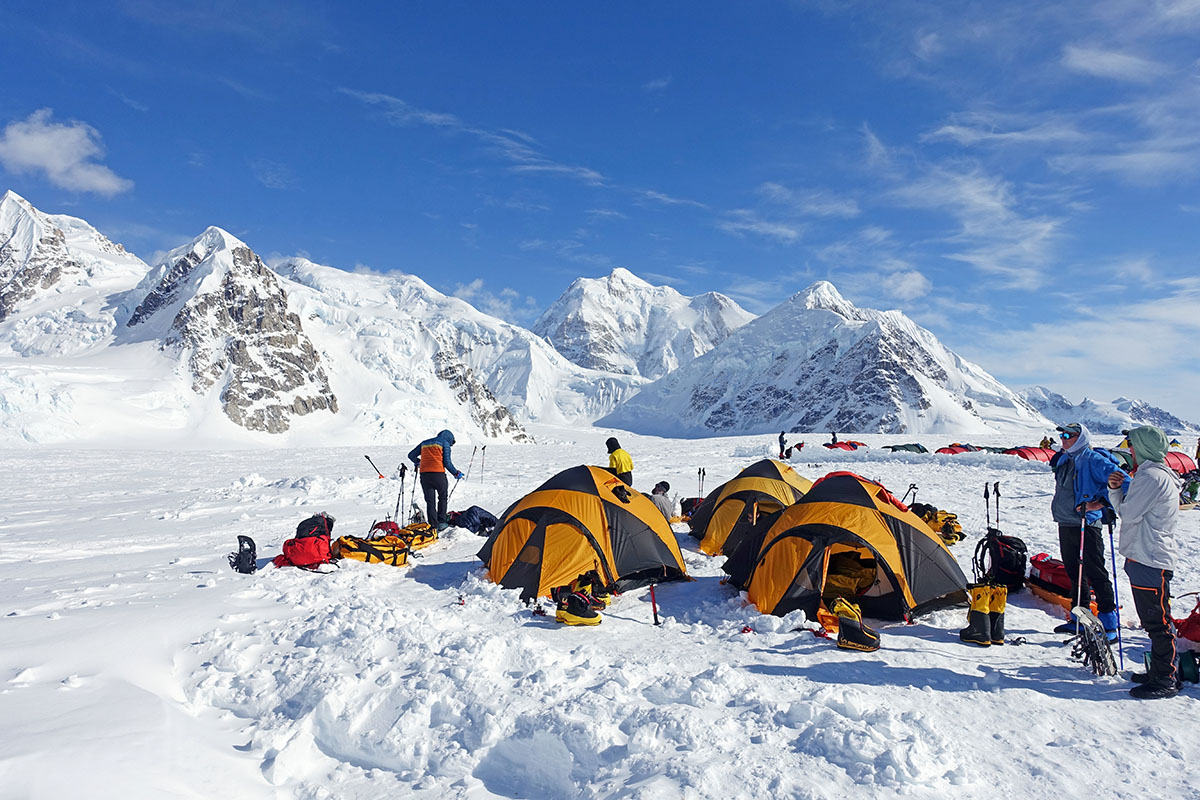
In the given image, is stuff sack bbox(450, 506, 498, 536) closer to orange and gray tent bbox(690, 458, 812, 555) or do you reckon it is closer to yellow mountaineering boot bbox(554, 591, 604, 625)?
orange and gray tent bbox(690, 458, 812, 555)

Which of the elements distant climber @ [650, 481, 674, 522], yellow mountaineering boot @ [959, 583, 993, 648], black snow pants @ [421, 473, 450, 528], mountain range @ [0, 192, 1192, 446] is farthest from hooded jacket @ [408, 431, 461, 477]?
mountain range @ [0, 192, 1192, 446]

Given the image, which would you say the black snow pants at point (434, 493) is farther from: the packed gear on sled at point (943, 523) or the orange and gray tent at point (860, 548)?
the packed gear on sled at point (943, 523)

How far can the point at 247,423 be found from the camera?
85.6 metres

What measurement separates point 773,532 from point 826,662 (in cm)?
217

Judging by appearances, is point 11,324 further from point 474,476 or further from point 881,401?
point 881,401

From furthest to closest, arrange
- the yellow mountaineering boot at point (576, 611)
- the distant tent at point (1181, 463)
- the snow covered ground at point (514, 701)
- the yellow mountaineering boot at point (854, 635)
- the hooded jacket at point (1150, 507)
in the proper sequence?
the distant tent at point (1181, 463) → the yellow mountaineering boot at point (576, 611) → the yellow mountaineering boot at point (854, 635) → the hooded jacket at point (1150, 507) → the snow covered ground at point (514, 701)

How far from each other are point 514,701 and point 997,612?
216 inches

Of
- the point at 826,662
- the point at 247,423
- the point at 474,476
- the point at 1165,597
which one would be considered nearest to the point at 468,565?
the point at 826,662

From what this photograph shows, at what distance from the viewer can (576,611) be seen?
7.80 meters

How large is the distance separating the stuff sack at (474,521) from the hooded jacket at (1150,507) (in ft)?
32.8

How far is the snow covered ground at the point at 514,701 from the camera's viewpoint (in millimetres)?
4469

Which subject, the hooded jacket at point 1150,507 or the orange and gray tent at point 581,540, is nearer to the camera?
the hooded jacket at point 1150,507

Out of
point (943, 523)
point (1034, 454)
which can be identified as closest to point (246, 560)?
point (943, 523)

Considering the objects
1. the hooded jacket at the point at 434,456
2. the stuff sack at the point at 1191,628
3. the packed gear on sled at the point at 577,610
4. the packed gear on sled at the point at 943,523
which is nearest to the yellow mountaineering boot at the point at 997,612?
the stuff sack at the point at 1191,628
